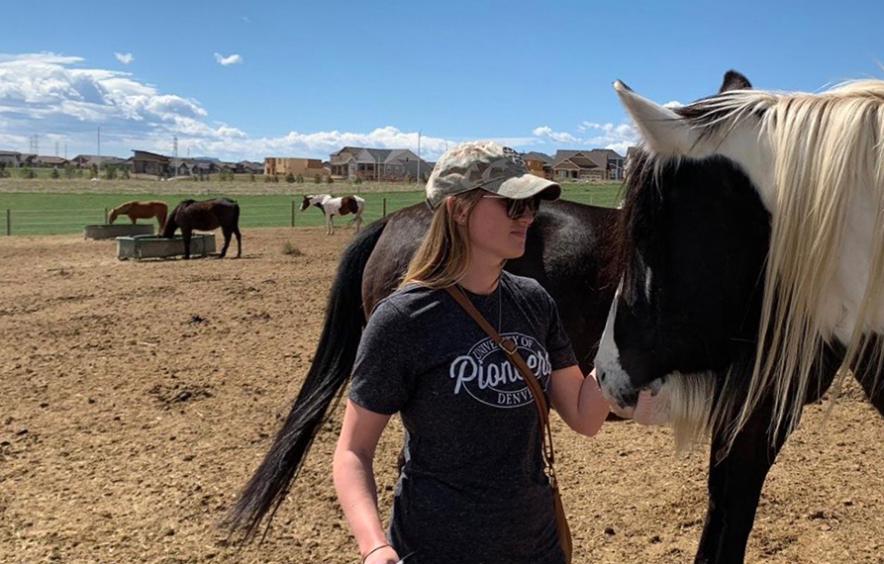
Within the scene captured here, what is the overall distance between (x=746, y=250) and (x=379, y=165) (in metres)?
93.4

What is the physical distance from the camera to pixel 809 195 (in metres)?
1.26

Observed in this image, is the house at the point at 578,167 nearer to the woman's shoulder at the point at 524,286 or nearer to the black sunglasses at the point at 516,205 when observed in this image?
the woman's shoulder at the point at 524,286

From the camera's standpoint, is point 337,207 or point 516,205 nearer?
point 516,205

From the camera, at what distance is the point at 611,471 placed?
13.8 ft

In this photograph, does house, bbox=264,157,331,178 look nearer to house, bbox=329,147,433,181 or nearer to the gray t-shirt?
house, bbox=329,147,433,181

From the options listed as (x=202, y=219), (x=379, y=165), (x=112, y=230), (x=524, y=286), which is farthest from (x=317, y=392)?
(x=379, y=165)

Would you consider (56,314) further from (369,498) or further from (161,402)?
(369,498)

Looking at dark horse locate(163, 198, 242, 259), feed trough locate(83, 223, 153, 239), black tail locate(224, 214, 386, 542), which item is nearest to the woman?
black tail locate(224, 214, 386, 542)

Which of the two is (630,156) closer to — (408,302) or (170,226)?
(408,302)

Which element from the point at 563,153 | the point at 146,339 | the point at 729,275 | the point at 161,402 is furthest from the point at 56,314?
the point at 563,153

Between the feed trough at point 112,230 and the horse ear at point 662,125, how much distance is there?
18.2 meters

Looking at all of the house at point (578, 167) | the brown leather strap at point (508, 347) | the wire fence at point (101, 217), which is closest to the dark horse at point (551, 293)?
the brown leather strap at point (508, 347)

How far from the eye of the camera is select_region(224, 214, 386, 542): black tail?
248 centimetres

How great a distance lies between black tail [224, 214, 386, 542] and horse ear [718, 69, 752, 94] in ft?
6.21
